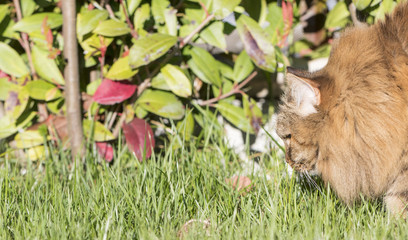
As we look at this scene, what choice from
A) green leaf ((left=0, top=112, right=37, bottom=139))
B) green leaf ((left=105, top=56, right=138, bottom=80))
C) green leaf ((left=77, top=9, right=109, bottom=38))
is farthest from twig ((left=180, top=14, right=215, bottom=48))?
green leaf ((left=0, top=112, right=37, bottom=139))

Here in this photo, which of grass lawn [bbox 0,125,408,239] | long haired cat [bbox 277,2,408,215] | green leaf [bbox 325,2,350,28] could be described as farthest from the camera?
green leaf [bbox 325,2,350,28]

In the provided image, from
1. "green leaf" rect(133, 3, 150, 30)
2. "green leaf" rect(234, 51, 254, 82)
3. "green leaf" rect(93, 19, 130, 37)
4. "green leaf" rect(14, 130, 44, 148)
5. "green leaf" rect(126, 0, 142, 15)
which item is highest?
"green leaf" rect(126, 0, 142, 15)

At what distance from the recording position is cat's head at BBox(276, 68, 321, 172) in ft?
6.55

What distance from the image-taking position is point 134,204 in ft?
6.74

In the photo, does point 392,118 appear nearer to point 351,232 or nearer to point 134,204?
point 351,232

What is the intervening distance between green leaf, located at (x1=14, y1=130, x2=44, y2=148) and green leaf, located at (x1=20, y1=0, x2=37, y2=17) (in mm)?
619

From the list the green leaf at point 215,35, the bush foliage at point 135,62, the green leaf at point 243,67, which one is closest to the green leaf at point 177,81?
the bush foliage at point 135,62

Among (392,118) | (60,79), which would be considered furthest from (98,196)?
(392,118)

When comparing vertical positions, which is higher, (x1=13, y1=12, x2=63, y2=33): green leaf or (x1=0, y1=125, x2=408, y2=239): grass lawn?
(x1=13, y1=12, x2=63, y2=33): green leaf

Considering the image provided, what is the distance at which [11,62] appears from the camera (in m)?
2.65

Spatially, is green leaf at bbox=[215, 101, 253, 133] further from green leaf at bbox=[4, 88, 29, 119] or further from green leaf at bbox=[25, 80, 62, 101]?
green leaf at bbox=[4, 88, 29, 119]

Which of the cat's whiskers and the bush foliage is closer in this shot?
the cat's whiskers

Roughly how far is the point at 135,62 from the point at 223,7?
50 centimetres

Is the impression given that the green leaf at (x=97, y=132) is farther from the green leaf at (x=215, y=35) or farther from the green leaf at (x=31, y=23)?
the green leaf at (x=215, y=35)
